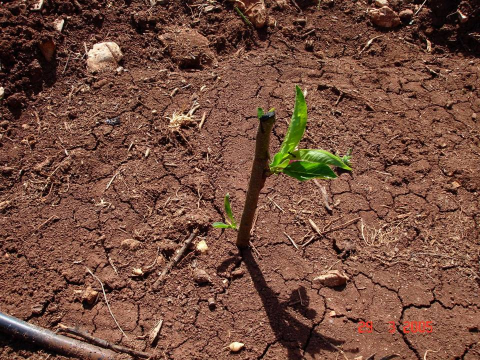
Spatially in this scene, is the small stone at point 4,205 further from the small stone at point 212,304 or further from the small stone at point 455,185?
the small stone at point 455,185

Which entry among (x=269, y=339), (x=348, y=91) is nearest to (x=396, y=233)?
(x=269, y=339)

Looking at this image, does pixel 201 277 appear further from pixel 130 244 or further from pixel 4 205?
pixel 4 205

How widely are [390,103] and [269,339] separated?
2.01 m

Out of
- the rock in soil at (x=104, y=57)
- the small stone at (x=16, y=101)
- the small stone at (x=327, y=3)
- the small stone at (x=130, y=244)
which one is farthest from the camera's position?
the small stone at (x=327, y=3)

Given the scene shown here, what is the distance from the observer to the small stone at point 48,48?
3.11 m

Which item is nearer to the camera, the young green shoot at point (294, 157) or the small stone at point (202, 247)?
the young green shoot at point (294, 157)

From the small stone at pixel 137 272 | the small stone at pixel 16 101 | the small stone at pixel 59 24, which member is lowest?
the small stone at pixel 137 272

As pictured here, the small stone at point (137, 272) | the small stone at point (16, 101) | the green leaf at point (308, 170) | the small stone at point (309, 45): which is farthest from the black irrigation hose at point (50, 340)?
the small stone at point (309, 45)

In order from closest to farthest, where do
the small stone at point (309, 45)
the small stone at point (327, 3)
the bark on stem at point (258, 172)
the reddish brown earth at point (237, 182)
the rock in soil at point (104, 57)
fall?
1. the bark on stem at point (258, 172)
2. the reddish brown earth at point (237, 182)
3. the rock in soil at point (104, 57)
4. the small stone at point (309, 45)
5. the small stone at point (327, 3)

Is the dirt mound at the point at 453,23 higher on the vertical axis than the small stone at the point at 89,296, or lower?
higher

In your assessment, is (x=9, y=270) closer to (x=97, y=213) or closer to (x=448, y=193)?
(x=97, y=213)

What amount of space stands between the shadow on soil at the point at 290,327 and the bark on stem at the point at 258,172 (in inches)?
10.2

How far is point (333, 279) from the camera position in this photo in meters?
2.18

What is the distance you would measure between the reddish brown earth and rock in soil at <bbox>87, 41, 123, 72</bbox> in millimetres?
79
